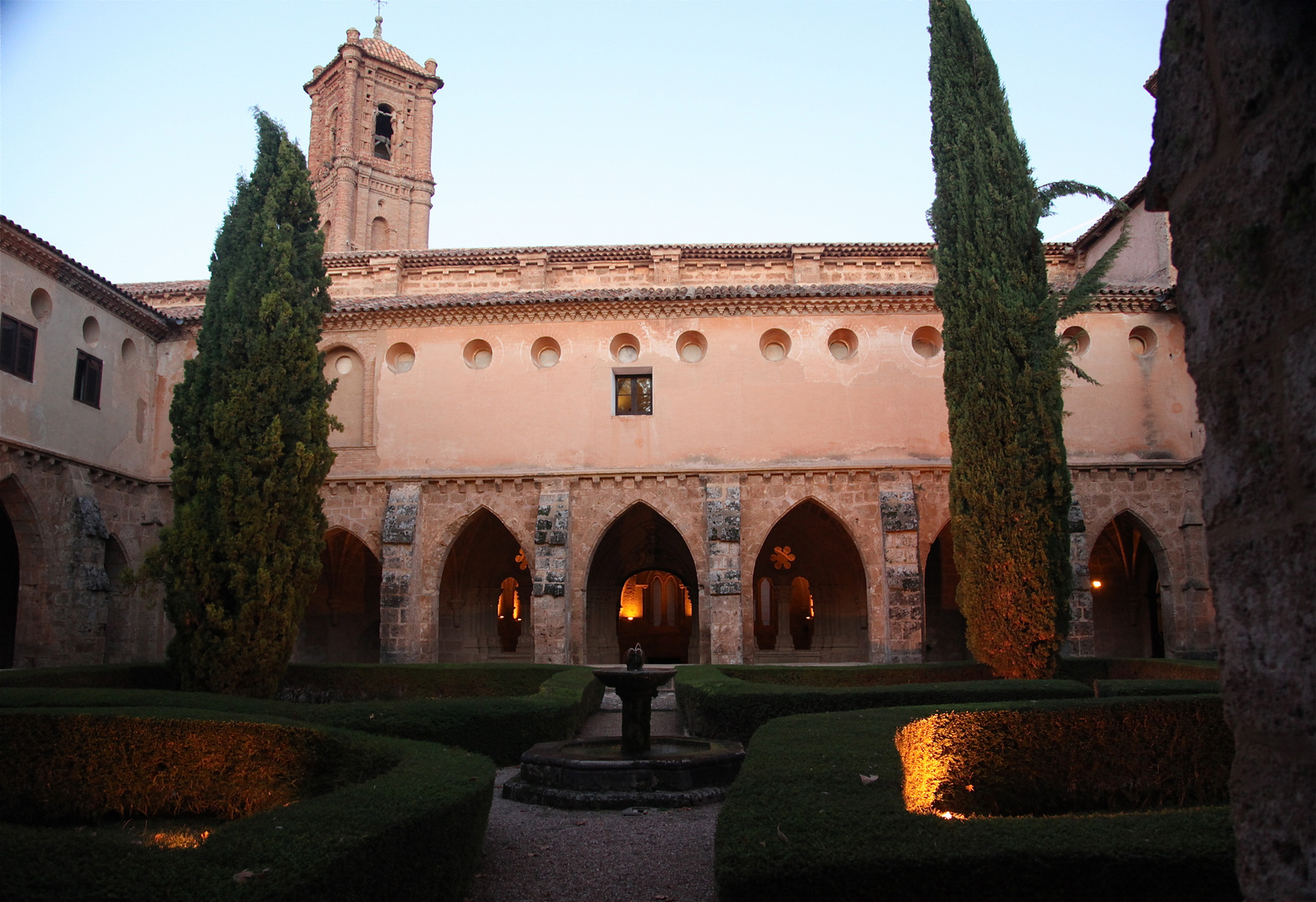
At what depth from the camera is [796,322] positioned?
798 inches

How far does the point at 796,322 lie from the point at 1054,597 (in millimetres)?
8714

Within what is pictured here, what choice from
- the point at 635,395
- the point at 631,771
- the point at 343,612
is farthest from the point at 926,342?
the point at 343,612

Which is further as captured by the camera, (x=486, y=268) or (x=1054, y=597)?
(x=486, y=268)

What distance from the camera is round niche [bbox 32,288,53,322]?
55.6ft

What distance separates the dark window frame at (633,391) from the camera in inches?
794

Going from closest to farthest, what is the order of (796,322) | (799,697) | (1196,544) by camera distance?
1. (799,697)
2. (1196,544)
3. (796,322)

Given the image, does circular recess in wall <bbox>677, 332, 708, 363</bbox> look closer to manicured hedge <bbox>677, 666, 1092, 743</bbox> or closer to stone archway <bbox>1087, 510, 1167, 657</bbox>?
manicured hedge <bbox>677, 666, 1092, 743</bbox>

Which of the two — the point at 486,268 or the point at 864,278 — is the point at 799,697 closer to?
the point at 864,278

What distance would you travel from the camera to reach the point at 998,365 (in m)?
14.5

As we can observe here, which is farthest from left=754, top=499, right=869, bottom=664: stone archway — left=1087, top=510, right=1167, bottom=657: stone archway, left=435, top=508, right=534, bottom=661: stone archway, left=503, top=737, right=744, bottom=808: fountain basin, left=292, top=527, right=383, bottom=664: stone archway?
left=503, top=737, right=744, bottom=808: fountain basin

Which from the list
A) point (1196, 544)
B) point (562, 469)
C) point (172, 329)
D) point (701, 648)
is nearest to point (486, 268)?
point (562, 469)

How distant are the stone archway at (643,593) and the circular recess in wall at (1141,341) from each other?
1064cm

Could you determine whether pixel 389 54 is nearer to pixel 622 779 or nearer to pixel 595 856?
pixel 622 779

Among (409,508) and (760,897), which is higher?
(409,508)
